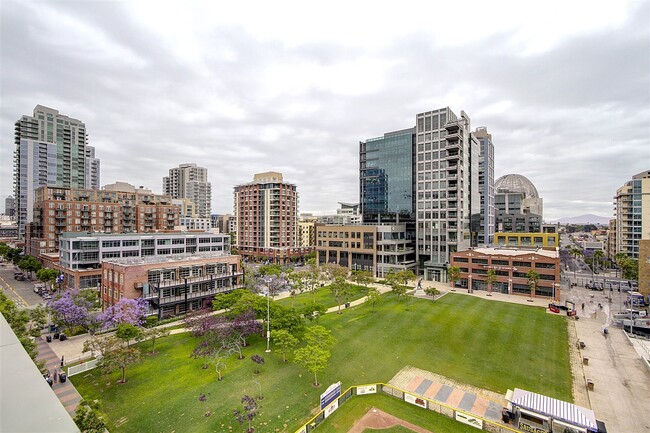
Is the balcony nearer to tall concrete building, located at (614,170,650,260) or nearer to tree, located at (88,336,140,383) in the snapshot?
tall concrete building, located at (614,170,650,260)

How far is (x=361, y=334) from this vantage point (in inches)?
1772

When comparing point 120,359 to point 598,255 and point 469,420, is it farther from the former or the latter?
point 598,255

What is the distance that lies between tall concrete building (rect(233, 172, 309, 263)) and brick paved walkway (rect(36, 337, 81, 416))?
8883cm

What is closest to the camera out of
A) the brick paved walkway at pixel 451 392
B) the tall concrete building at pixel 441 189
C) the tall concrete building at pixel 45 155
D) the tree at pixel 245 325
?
the brick paved walkway at pixel 451 392

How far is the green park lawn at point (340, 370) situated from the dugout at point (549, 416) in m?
→ 5.14

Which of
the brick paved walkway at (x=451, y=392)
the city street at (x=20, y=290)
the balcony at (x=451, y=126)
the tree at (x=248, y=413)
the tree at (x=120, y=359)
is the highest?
the balcony at (x=451, y=126)

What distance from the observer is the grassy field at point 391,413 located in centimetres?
2561

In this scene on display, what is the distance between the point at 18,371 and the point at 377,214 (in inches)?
4171

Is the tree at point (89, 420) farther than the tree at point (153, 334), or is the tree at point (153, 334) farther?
the tree at point (153, 334)

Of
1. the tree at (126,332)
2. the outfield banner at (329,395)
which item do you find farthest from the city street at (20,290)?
the outfield banner at (329,395)

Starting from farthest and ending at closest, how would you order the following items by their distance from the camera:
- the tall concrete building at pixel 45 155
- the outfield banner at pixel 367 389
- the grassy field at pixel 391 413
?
the tall concrete building at pixel 45 155 → the outfield banner at pixel 367 389 → the grassy field at pixel 391 413

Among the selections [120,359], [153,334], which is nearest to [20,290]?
[153,334]

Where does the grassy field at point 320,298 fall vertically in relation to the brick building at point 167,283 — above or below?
below

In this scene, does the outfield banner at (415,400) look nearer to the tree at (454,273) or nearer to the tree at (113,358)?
the tree at (113,358)
